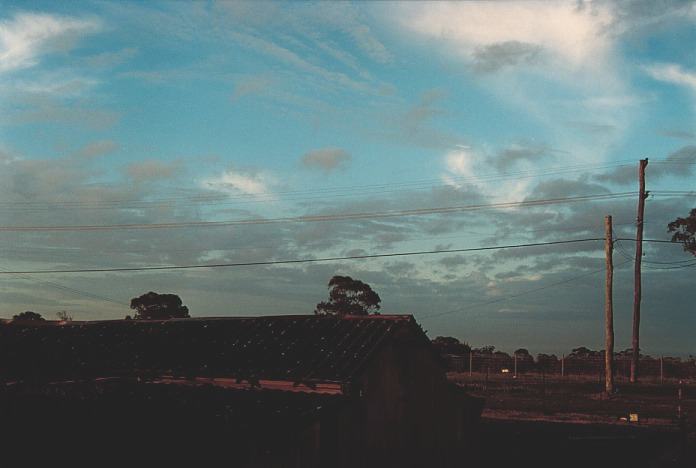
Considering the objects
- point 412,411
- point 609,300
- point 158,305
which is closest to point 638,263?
point 609,300

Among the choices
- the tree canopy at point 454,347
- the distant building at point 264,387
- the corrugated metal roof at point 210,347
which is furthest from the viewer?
the tree canopy at point 454,347

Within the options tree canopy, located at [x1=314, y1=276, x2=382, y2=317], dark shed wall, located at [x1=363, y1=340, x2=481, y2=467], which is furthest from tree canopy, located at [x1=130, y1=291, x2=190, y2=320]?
dark shed wall, located at [x1=363, y1=340, x2=481, y2=467]

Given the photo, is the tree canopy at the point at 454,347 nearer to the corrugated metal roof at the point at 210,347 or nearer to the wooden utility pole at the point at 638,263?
the wooden utility pole at the point at 638,263

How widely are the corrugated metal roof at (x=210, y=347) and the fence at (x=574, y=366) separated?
1502 inches

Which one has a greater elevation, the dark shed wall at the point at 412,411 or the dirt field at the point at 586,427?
the dark shed wall at the point at 412,411

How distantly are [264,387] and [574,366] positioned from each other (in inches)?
1932

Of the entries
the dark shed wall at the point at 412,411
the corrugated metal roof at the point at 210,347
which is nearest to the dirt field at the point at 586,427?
the dark shed wall at the point at 412,411

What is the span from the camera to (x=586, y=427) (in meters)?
30.3

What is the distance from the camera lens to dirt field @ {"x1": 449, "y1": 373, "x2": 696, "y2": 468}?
78.0 feet

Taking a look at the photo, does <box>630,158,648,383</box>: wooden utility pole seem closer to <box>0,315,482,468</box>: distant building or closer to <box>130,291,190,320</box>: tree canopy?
<box>0,315,482,468</box>: distant building

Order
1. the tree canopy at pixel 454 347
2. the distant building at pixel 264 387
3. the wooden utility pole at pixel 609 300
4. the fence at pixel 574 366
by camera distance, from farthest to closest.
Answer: the tree canopy at pixel 454 347
the fence at pixel 574 366
the wooden utility pole at pixel 609 300
the distant building at pixel 264 387

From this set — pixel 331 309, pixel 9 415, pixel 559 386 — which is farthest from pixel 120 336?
pixel 331 309

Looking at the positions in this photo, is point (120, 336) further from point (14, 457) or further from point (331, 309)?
point (331, 309)

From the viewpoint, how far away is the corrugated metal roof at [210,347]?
17688 millimetres
